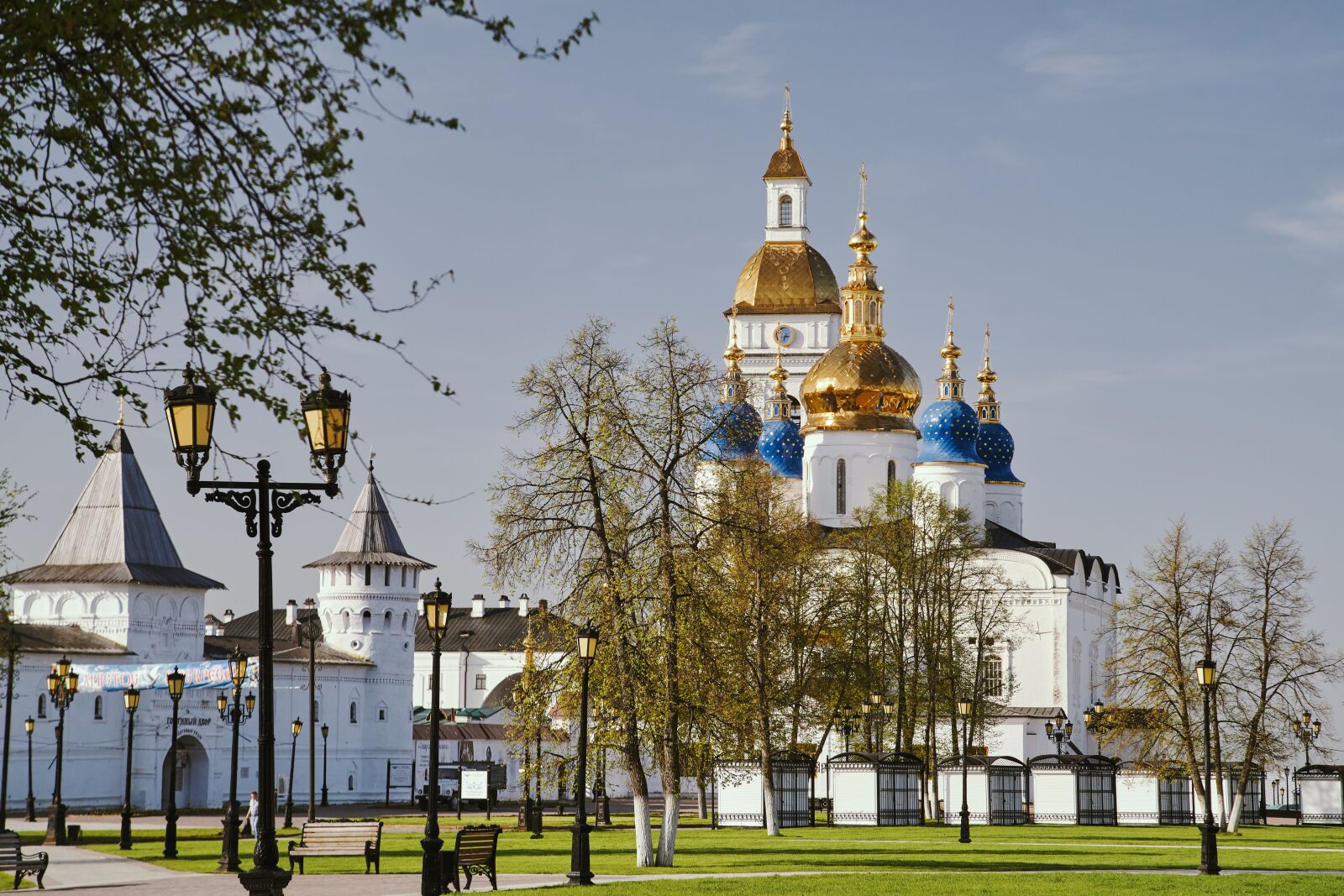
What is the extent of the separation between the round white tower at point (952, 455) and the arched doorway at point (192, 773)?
96.1 feet

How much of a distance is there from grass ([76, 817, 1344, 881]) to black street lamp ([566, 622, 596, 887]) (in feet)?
4.03

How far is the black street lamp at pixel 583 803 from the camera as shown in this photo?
21625 millimetres

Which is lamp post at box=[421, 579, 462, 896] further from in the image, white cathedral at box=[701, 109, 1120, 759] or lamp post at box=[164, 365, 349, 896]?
white cathedral at box=[701, 109, 1120, 759]

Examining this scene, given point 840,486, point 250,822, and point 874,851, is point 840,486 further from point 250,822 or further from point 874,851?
point 874,851

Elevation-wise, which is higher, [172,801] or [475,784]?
[172,801]

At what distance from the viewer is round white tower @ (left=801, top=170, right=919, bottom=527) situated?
7225 centimetres

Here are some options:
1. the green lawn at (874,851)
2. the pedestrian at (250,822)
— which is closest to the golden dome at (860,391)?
the green lawn at (874,851)

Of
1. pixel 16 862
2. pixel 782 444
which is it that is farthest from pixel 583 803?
pixel 782 444

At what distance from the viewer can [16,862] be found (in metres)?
21.7

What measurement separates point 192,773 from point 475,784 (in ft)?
64.2

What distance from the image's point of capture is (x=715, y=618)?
25875 mm

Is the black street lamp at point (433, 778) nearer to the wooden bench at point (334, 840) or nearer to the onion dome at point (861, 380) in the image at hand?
the wooden bench at point (334, 840)

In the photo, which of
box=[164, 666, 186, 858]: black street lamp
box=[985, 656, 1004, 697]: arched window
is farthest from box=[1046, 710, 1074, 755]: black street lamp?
box=[164, 666, 186, 858]: black street lamp

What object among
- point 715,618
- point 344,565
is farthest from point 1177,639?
point 344,565
